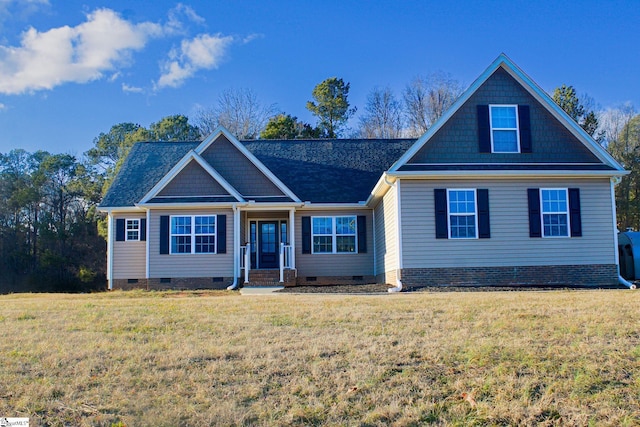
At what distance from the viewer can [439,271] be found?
16641 mm

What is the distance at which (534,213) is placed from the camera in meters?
17.0

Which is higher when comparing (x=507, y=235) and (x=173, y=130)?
(x=173, y=130)

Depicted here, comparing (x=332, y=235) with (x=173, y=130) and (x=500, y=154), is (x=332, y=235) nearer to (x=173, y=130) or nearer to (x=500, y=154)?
(x=500, y=154)

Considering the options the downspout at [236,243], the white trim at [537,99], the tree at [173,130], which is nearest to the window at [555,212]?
the white trim at [537,99]

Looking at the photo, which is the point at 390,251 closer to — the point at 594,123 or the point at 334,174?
the point at 334,174

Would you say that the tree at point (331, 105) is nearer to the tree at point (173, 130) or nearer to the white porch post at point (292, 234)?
the tree at point (173, 130)

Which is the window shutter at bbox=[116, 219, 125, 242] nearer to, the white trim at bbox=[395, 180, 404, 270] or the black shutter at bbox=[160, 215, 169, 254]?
the black shutter at bbox=[160, 215, 169, 254]

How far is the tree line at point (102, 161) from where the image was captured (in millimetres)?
37438

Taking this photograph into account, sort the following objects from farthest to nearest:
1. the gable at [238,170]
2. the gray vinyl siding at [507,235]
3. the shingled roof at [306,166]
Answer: the shingled roof at [306,166], the gable at [238,170], the gray vinyl siding at [507,235]

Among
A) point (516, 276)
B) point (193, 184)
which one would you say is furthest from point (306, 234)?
point (516, 276)

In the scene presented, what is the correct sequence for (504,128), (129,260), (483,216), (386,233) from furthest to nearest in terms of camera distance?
(129,260) → (386,233) → (504,128) → (483,216)

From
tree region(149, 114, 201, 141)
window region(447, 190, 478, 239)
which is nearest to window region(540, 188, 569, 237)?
window region(447, 190, 478, 239)

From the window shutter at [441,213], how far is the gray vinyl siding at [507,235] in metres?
0.13

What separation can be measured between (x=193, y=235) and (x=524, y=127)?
1069 centimetres
